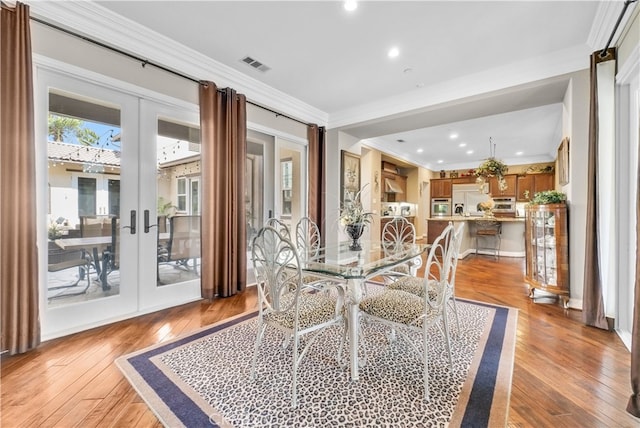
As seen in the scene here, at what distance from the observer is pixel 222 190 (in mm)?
3396

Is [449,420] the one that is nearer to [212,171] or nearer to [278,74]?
[212,171]

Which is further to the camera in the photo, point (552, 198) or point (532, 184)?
point (532, 184)

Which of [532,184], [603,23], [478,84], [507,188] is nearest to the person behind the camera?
[603,23]

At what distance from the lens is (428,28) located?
8.73 feet

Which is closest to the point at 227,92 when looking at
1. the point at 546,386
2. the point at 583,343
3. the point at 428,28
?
the point at 428,28

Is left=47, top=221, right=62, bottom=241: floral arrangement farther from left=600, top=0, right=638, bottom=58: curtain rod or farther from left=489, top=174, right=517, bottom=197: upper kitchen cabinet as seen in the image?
left=489, top=174, right=517, bottom=197: upper kitchen cabinet

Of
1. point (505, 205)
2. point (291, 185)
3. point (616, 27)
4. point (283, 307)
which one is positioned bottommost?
point (283, 307)

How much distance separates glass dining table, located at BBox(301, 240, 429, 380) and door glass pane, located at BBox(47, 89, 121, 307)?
207 centimetres

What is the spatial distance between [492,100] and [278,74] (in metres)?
2.87

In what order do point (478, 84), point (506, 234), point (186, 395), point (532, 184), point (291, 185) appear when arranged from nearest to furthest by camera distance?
1. point (186, 395)
2. point (478, 84)
3. point (291, 185)
4. point (506, 234)
5. point (532, 184)

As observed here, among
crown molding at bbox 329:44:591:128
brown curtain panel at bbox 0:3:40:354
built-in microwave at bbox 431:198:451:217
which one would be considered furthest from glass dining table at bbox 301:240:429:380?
built-in microwave at bbox 431:198:451:217

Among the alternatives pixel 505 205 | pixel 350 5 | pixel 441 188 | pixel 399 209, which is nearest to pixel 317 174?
pixel 350 5

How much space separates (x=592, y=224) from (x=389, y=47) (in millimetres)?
2735

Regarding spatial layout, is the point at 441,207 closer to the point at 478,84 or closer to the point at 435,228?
the point at 435,228
